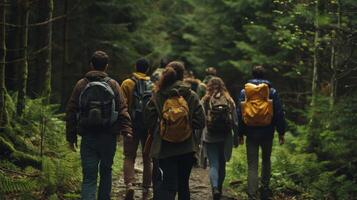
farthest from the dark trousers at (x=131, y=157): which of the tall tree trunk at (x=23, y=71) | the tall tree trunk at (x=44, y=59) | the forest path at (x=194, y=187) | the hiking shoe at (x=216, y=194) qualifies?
the tall tree trunk at (x=44, y=59)

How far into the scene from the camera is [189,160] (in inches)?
301

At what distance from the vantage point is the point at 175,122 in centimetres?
745

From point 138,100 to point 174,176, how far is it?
6.37 feet

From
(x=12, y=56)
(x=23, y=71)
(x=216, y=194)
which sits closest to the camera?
(x=216, y=194)

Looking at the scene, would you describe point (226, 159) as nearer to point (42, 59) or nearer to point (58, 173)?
point (58, 173)

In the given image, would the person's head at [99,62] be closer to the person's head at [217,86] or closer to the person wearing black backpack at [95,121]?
the person wearing black backpack at [95,121]

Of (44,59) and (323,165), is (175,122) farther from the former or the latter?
(44,59)

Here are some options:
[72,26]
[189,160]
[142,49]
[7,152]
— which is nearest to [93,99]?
[189,160]

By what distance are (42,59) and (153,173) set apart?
8756 millimetres

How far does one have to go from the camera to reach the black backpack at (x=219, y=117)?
32.0 ft

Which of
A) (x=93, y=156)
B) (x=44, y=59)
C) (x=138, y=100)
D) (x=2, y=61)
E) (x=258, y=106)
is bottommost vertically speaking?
(x=93, y=156)

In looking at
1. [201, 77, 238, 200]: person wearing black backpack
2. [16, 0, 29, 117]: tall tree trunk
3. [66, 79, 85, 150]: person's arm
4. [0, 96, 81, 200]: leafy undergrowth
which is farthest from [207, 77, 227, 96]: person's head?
[16, 0, 29, 117]: tall tree trunk

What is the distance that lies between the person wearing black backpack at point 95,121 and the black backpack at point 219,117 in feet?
8.00

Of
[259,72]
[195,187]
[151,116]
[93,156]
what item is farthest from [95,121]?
[195,187]
